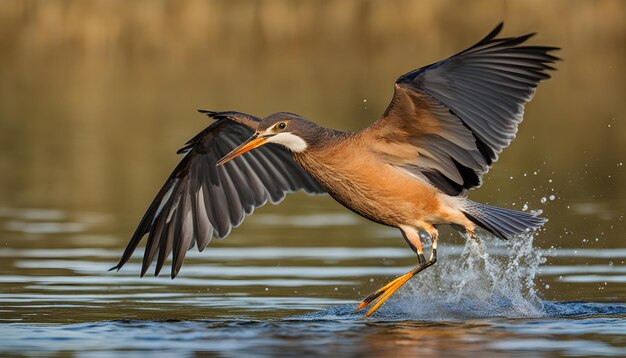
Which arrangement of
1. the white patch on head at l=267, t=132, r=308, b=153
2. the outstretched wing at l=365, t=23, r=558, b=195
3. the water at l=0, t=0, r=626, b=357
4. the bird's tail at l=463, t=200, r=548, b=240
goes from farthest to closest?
1. the bird's tail at l=463, t=200, r=548, b=240
2. the white patch on head at l=267, t=132, r=308, b=153
3. the outstretched wing at l=365, t=23, r=558, b=195
4. the water at l=0, t=0, r=626, b=357

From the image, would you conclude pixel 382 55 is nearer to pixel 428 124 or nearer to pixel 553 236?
pixel 553 236

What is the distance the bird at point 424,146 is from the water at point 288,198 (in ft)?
1.55

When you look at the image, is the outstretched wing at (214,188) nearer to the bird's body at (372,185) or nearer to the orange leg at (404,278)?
the orange leg at (404,278)

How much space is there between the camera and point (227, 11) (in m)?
27.3

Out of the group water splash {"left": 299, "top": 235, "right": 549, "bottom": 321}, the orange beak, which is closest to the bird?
the orange beak

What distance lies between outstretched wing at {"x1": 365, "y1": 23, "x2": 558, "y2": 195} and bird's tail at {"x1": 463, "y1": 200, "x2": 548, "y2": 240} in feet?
0.67

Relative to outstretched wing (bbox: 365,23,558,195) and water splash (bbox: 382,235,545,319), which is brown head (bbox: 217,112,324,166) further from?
water splash (bbox: 382,235,545,319)

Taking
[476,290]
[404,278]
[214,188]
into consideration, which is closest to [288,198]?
[214,188]

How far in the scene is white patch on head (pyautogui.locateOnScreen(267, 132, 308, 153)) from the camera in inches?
357

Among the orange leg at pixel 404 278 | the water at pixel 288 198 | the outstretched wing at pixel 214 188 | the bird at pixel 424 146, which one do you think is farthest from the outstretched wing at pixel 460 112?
the outstretched wing at pixel 214 188

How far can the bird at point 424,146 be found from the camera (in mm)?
8938

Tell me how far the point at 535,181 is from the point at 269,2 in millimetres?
11986

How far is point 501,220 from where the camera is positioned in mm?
9586

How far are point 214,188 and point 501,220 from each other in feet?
7.23
